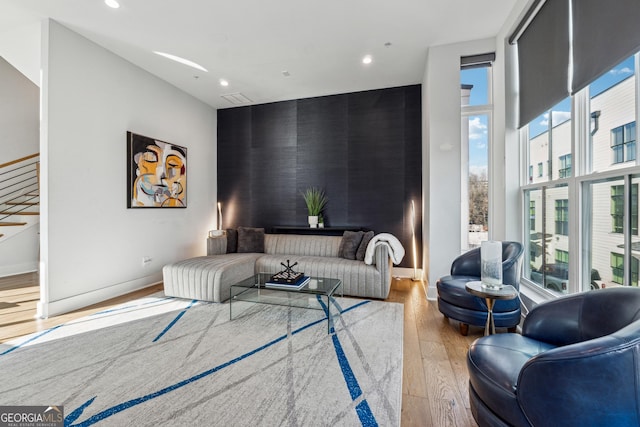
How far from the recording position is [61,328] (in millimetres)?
2676

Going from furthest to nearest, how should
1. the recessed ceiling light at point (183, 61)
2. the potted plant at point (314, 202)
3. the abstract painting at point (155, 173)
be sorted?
the potted plant at point (314, 202) < the abstract painting at point (155, 173) < the recessed ceiling light at point (183, 61)

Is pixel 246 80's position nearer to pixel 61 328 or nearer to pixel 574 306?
pixel 61 328

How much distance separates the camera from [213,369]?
199 cm

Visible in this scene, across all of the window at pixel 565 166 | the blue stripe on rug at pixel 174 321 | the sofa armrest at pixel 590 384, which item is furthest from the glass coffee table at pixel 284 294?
the window at pixel 565 166

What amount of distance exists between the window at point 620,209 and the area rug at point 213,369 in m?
1.68

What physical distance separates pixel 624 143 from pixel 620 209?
404 mm

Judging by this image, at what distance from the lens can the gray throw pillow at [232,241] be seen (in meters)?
4.65

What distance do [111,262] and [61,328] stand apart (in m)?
1.05

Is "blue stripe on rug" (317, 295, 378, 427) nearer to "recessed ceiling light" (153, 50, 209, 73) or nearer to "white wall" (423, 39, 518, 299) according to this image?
"white wall" (423, 39, 518, 299)

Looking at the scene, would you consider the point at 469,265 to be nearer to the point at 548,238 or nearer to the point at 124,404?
the point at 548,238

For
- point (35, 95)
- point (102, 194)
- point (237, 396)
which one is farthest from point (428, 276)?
point (35, 95)

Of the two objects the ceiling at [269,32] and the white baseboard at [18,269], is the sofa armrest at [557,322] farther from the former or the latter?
the white baseboard at [18,269]

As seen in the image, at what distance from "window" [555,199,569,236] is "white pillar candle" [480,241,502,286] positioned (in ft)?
2.62

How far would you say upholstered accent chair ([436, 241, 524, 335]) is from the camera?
7.94 ft
